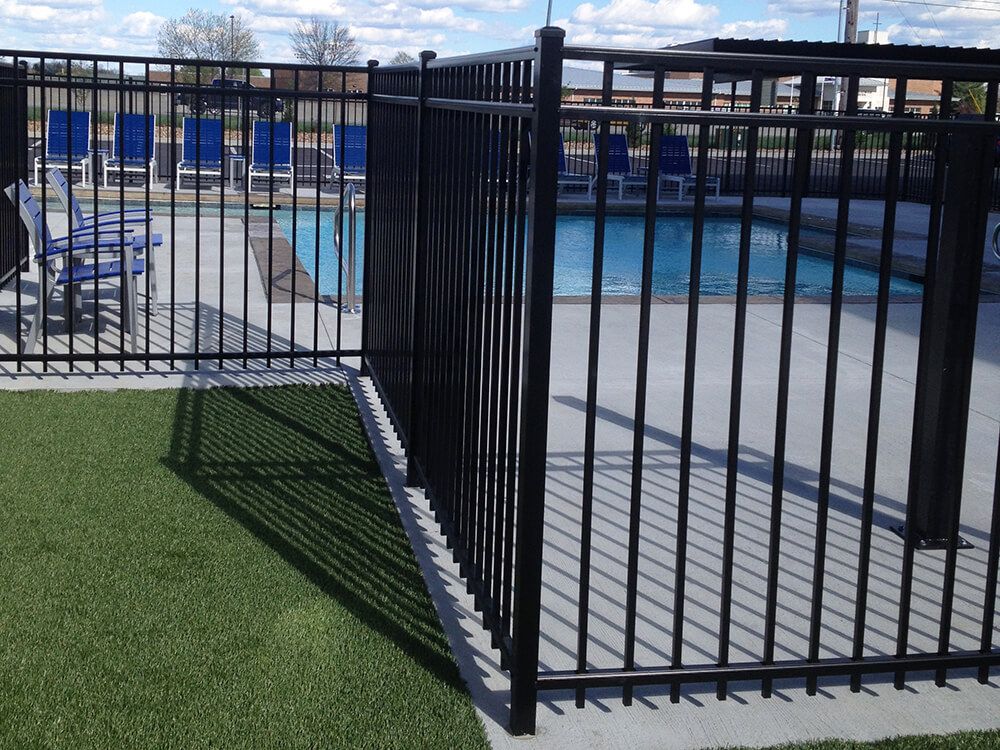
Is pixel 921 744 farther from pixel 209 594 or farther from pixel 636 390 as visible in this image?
pixel 209 594

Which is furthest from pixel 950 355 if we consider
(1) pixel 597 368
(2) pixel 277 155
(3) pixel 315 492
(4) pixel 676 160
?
(4) pixel 676 160

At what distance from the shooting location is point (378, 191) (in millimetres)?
7000

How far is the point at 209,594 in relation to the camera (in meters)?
4.20

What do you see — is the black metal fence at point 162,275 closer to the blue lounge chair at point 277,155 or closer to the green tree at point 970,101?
the green tree at point 970,101

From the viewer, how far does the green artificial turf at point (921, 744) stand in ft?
11.0

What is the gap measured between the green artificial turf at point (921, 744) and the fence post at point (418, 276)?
96.4 inches

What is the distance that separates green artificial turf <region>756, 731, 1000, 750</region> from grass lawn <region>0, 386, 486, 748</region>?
0.90m

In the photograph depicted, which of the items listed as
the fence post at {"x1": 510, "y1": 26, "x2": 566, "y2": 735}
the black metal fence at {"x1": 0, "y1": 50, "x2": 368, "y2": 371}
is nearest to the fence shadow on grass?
the fence post at {"x1": 510, "y1": 26, "x2": 566, "y2": 735}

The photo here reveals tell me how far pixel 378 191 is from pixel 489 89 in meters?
3.19

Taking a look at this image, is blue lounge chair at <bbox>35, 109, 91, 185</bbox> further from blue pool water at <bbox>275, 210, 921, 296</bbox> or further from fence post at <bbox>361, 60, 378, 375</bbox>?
fence post at <bbox>361, 60, 378, 375</bbox>

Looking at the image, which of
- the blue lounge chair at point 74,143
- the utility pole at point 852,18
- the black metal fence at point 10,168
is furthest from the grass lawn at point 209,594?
the utility pole at point 852,18

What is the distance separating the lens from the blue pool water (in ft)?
50.9

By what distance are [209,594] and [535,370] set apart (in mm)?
1605

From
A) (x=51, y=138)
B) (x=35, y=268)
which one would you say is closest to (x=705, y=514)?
(x=35, y=268)
